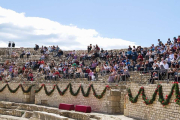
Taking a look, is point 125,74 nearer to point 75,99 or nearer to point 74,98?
point 75,99

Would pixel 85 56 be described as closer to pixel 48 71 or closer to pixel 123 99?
pixel 48 71

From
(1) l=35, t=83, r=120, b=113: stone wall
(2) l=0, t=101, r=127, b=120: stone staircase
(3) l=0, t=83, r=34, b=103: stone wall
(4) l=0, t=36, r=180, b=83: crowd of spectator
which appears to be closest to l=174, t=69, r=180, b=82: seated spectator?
(4) l=0, t=36, r=180, b=83: crowd of spectator

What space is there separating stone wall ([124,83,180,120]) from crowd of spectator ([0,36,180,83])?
828 mm

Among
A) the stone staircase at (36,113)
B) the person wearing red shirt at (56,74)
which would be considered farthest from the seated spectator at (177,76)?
the person wearing red shirt at (56,74)

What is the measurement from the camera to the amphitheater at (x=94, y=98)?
14.0 m

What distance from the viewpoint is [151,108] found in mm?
14703

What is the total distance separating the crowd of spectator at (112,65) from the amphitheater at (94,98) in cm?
53

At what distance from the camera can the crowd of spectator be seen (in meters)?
16.6

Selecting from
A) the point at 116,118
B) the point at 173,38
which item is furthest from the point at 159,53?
the point at 116,118

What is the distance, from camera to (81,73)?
2312 centimetres

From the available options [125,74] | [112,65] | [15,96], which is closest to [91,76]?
[112,65]

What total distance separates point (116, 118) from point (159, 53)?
621 centimetres

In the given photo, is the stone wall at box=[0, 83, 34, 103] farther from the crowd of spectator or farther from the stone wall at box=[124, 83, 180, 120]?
the stone wall at box=[124, 83, 180, 120]

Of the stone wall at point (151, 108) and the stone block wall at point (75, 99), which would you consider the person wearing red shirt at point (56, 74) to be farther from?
the stone wall at point (151, 108)
